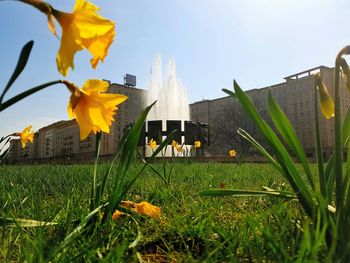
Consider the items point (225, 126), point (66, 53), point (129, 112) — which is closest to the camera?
point (66, 53)

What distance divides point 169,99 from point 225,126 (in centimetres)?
1772

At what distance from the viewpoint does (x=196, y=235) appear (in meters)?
1.10

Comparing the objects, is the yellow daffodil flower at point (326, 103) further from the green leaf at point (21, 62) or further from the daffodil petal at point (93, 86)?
the green leaf at point (21, 62)

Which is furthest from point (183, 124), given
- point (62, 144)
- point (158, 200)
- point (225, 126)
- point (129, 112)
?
point (62, 144)

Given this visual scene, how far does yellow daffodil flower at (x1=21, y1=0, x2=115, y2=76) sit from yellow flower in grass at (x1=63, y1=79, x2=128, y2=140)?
15cm

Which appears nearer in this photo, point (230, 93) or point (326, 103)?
point (326, 103)

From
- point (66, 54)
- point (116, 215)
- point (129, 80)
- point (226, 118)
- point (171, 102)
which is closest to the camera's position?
point (66, 54)

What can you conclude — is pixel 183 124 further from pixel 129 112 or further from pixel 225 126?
pixel 129 112

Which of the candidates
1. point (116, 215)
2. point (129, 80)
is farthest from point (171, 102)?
point (129, 80)

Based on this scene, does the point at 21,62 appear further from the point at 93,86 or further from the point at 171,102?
the point at 171,102

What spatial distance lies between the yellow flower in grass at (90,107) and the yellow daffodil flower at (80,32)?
15 cm

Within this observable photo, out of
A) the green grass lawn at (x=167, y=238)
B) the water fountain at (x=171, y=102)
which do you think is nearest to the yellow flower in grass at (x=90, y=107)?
the green grass lawn at (x=167, y=238)

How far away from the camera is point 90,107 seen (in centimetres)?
83

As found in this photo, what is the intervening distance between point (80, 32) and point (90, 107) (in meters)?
0.21
